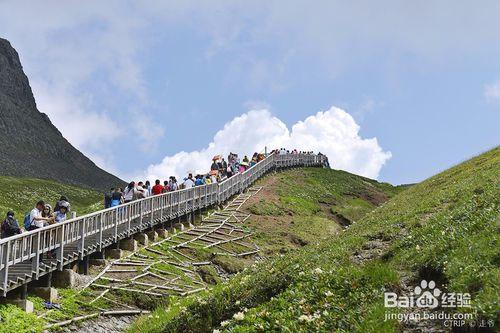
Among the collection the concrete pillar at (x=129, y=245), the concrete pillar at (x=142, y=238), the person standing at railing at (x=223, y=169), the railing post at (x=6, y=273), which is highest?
the person standing at railing at (x=223, y=169)

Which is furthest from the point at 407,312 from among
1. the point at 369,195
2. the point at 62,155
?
the point at 62,155

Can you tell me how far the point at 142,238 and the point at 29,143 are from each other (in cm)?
14350

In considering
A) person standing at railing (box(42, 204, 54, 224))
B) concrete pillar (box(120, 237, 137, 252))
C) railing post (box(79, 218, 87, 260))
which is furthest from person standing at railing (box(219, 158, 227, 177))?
person standing at railing (box(42, 204, 54, 224))

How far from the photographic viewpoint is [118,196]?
1044 inches

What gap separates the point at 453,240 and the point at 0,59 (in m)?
199

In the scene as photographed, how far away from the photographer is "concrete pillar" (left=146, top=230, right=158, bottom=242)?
2848 centimetres

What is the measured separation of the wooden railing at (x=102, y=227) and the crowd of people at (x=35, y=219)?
72 cm

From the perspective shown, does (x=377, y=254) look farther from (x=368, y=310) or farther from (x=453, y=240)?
(x=368, y=310)

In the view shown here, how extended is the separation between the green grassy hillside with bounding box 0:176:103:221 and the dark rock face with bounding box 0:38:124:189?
1071 inches

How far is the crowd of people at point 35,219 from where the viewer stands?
57.7ft

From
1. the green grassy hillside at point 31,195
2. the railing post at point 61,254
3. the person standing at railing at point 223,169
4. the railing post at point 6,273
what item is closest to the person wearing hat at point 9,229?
the railing post at point 61,254

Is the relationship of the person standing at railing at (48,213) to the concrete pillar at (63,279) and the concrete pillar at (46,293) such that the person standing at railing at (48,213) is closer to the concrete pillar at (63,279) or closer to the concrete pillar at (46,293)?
the concrete pillar at (63,279)

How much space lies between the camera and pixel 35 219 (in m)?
18.6

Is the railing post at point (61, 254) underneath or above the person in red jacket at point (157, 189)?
underneath
